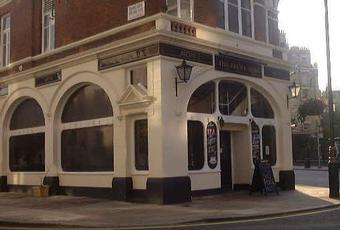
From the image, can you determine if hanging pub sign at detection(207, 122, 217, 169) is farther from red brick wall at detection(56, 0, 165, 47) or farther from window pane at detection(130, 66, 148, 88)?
red brick wall at detection(56, 0, 165, 47)

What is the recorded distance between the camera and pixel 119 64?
18641 millimetres

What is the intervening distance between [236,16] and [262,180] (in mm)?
6362

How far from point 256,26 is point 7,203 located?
1158 centimetres

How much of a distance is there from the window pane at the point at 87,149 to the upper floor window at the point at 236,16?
19.0 ft

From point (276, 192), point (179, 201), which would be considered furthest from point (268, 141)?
point (179, 201)

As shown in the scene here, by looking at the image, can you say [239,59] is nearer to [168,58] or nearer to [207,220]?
[168,58]

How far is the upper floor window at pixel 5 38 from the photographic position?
2542 centimetres

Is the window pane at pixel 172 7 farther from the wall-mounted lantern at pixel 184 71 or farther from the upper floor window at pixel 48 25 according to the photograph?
the upper floor window at pixel 48 25

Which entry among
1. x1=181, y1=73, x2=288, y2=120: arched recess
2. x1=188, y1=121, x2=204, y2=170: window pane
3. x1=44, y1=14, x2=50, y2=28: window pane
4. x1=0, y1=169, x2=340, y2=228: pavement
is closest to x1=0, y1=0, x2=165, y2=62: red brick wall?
x1=44, y1=14, x2=50, y2=28: window pane

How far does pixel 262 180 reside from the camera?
1909 cm

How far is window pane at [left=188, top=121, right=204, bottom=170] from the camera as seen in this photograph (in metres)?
18.3

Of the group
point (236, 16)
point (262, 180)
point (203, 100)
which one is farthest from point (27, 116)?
point (262, 180)

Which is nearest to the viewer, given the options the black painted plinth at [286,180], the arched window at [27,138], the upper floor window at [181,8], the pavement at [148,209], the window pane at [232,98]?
the pavement at [148,209]

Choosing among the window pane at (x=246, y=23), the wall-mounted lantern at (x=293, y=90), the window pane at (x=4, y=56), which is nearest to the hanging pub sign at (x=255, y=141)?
the wall-mounted lantern at (x=293, y=90)
